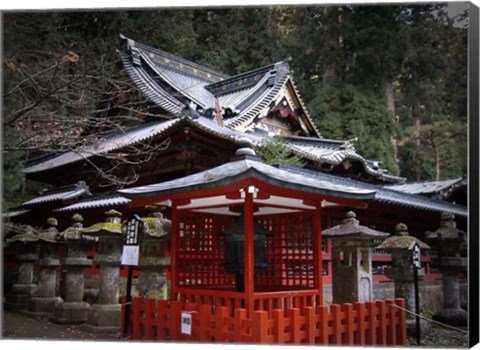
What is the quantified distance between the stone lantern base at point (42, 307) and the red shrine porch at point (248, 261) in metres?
2.88

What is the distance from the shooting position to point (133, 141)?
8.61m

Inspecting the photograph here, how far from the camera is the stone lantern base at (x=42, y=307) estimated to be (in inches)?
294

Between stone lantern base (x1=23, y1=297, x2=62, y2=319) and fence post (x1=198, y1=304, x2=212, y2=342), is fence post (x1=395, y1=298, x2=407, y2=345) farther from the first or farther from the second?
stone lantern base (x1=23, y1=297, x2=62, y2=319)

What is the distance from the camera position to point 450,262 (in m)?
6.83

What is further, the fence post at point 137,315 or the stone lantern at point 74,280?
the stone lantern at point 74,280

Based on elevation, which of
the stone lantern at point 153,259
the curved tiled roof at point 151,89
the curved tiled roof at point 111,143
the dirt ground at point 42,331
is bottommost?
the dirt ground at point 42,331

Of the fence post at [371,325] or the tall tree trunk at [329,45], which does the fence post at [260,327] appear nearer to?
the fence post at [371,325]

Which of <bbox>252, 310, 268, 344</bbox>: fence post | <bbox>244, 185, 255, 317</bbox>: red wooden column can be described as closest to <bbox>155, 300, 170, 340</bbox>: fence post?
<bbox>244, 185, 255, 317</bbox>: red wooden column

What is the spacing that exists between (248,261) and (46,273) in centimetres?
465

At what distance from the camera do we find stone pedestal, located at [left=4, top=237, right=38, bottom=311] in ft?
26.9

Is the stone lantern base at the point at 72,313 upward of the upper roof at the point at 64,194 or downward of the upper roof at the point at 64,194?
downward

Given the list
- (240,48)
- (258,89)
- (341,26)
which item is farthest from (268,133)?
(341,26)

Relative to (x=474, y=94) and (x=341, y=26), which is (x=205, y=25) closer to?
(x=341, y=26)

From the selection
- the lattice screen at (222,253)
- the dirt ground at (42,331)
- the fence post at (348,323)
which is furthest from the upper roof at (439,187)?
the dirt ground at (42,331)
